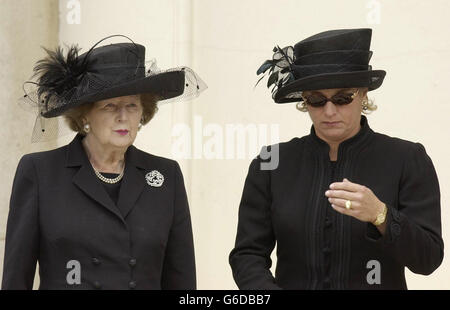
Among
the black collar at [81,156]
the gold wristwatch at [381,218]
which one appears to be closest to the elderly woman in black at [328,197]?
the gold wristwatch at [381,218]

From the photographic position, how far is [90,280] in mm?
4070

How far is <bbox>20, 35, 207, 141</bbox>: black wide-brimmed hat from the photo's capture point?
4.20 meters

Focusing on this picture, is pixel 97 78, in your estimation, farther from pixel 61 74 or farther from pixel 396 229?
pixel 396 229

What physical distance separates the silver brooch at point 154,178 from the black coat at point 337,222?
1.30ft

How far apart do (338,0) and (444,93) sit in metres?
0.92

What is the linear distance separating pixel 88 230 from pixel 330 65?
3.82ft

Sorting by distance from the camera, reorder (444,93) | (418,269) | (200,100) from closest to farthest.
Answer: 1. (418,269)
2. (444,93)
3. (200,100)

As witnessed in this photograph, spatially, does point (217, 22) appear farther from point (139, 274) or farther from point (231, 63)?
point (139, 274)

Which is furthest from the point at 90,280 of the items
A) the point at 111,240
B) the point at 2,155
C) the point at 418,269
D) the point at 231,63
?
the point at 231,63

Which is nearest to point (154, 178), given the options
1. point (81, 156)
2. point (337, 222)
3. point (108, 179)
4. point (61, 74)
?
point (108, 179)

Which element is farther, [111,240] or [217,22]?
[217,22]

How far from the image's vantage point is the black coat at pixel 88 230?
4055 millimetres

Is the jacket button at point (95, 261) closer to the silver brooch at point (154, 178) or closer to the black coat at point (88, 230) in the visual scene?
the black coat at point (88, 230)

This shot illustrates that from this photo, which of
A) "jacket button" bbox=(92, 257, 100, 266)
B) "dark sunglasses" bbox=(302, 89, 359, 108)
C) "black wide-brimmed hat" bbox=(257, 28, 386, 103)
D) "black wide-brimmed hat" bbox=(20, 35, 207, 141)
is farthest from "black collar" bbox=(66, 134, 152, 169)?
"dark sunglasses" bbox=(302, 89, 359, 108)
